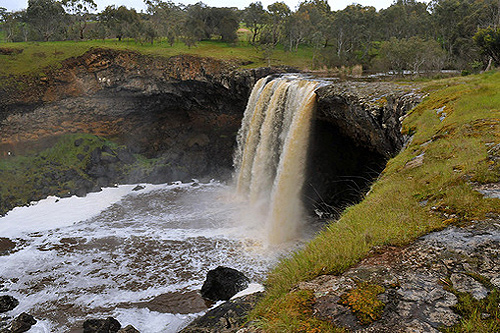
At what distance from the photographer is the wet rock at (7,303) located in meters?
11.9

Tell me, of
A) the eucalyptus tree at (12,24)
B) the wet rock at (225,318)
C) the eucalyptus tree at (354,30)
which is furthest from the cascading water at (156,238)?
the eucalyptus tree at (12,24)

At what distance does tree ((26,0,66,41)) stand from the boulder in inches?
1494

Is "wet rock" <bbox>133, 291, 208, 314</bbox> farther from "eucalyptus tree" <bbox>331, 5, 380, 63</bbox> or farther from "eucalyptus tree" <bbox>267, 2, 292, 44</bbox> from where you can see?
"eucalyptus tree" <bbox>267, 2, 292, 44</bbox>

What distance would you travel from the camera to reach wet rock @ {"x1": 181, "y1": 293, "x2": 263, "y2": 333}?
6143 mm

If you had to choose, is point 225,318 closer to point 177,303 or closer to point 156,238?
point 177,303

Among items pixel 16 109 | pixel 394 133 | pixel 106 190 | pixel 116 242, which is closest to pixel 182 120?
pixel 106 190

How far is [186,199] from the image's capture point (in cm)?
2395

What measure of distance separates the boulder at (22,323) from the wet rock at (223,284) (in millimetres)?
6110

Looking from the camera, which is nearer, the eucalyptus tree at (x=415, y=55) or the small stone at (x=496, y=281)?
the small stone at (x=496, y=281)

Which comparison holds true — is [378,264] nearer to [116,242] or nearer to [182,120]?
[116,242]

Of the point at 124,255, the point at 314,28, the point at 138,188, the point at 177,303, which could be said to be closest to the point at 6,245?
the point at 124,255

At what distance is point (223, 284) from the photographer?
11.7 meters

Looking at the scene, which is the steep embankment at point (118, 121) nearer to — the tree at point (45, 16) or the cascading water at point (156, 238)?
the cascading water at point (156, 238)

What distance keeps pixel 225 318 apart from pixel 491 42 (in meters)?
22.4
